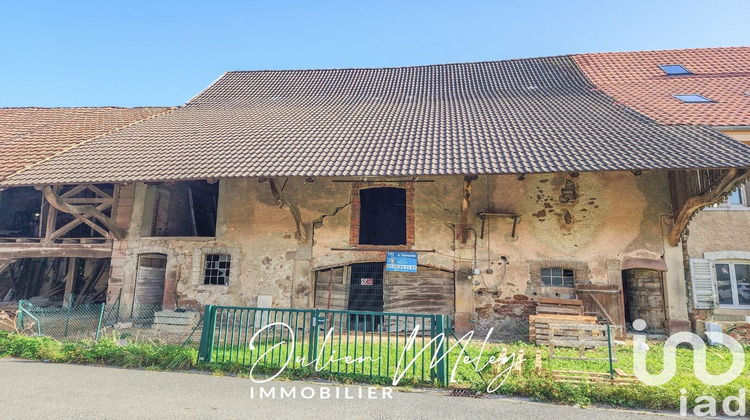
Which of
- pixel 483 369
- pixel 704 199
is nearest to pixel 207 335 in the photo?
pixel 483 369

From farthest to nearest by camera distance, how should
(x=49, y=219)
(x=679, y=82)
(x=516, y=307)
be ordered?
1. (x=679, y=82)
2. (x=49, y=219)
3. (x=516, y=307)

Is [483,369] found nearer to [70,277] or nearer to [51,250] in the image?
[51,250]

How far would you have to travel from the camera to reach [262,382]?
532cm

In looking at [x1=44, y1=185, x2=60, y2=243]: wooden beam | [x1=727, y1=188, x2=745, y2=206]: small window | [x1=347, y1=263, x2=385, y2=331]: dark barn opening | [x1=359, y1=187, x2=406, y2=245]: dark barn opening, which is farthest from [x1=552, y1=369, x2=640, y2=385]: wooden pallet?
[x1=44, y1=185, x2=60, y2=243]: wooden beam

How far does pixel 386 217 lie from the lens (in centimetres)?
1295

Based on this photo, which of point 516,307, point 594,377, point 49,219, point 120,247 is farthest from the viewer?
point 49,219

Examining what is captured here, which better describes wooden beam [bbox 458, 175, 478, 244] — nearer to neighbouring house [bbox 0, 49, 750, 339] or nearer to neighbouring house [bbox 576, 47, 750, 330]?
neighbouring house [bbox 0, 49, 750, 339]

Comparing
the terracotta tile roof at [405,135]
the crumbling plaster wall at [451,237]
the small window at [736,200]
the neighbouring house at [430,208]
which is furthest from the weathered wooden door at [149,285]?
the small window at [736,200]

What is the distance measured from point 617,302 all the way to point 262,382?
25.5 ft

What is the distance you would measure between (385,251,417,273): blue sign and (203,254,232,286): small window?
4.10 metres

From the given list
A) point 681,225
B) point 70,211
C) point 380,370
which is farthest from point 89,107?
point 681,225

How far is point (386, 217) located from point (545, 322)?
6.07 metres

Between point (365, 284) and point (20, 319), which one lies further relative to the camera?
point (365, 284)

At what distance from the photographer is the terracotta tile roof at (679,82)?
9680mm
